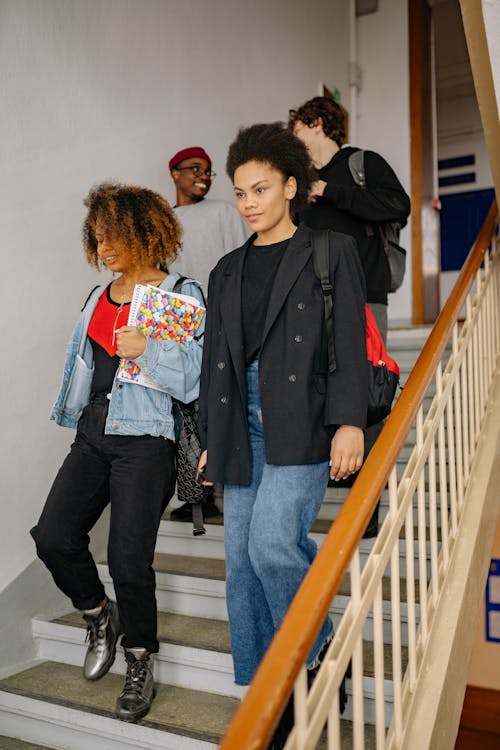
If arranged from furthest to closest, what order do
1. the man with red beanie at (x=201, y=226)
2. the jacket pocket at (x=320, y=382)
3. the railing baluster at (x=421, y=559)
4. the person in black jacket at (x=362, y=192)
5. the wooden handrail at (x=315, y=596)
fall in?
the man with red beanie at (x=201, y=226) < the person in black jacket at (x=362, y=192) < the railing baluster at (x=421, y=559) < the jacket pocket at (x=320, y=382) < the wooden handrail at (x=315, y=596)

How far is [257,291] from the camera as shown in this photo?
1.71 meters

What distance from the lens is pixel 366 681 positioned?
1.94 m

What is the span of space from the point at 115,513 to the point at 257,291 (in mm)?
795

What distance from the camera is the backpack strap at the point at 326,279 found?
5.26 ft

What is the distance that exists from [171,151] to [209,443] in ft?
7.29

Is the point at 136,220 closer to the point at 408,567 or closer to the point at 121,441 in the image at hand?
the point at 121,441

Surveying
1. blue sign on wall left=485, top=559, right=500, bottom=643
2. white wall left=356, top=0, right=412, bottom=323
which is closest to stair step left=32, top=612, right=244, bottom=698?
white wall left=356, top=0, right=412, bottom=323

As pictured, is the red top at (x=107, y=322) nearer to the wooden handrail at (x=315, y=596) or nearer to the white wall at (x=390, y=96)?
the wooden handrail at (x=315, y=596)

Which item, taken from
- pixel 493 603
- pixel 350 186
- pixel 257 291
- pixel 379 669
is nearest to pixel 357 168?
pixel 350 186

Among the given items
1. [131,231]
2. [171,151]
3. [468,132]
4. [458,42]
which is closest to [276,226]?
[131,231]

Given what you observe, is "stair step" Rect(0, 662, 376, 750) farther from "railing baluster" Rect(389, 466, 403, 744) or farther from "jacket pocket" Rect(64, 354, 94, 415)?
"jacket pocket" Rect(64, 354, 94, 415)

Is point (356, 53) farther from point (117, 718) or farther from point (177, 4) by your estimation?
point (117, 718)

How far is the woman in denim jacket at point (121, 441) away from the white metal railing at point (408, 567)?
677 millimetres

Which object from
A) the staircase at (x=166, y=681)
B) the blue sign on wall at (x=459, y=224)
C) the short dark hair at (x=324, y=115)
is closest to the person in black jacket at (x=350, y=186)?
the short dark hair at (x=324, y=115)
